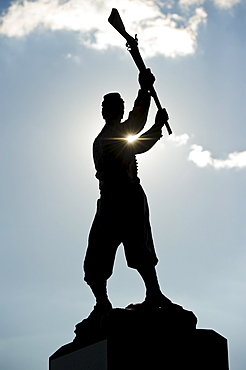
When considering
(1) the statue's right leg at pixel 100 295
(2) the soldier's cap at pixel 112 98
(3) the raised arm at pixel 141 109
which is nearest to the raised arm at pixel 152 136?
(3) the raised arm at pixel 141 109

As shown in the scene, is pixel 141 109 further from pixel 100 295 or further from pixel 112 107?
pixel 100 295

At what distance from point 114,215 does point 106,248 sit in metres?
0.42

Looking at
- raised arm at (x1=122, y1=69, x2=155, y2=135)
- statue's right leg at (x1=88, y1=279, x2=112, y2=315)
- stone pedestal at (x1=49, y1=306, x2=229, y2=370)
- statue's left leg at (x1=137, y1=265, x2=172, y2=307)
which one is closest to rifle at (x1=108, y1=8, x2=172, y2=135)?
raised arm at (x1=122, y1=69, x2=155, y2=135)

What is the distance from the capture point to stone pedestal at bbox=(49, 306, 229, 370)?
6.34m

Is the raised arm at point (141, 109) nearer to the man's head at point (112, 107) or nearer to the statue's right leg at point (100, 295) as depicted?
the man's head at point (112, 107)

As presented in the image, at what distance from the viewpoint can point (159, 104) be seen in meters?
7.84

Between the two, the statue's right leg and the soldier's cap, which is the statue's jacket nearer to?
the statue's right leg

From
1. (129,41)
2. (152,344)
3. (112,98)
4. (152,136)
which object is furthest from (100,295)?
(129,41)

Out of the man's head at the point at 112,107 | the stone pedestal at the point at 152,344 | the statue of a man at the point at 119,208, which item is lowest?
the stone pedestal at the point at 152,344

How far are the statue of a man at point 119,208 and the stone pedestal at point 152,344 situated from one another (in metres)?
0.69

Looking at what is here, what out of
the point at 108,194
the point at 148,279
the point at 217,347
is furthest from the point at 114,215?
the point at 217,347

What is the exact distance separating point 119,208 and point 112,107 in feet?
4.24

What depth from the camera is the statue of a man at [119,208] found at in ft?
24.1

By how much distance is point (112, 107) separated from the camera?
773cm
